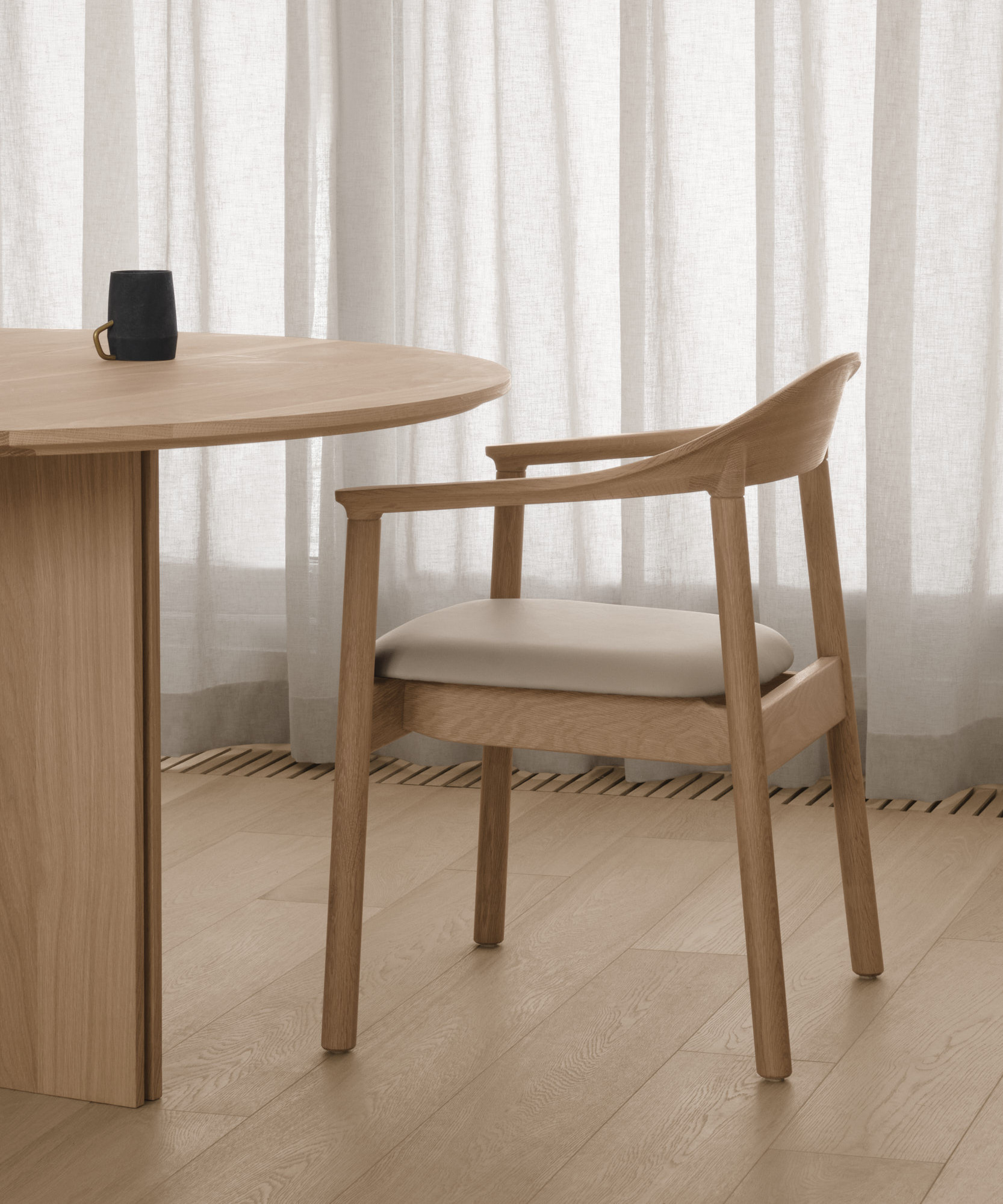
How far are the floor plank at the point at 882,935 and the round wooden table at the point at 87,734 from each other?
0.65 meters

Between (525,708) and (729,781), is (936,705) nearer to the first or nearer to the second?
(729,781)

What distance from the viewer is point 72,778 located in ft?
5.57

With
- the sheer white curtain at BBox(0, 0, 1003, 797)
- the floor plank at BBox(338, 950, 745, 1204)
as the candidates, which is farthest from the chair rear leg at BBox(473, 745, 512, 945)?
the sheer white curtain at BBox(0, 0, 1003, 797)

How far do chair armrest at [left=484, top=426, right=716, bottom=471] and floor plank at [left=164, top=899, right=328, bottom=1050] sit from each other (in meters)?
0.70

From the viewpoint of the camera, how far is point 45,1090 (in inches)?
69.0

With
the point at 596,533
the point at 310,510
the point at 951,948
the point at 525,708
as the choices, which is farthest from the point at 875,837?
the point at 310,510

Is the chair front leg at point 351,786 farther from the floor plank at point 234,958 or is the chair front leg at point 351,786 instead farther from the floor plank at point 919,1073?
the floor plank at point 919,1073

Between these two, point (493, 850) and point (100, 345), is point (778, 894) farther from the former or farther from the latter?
point (100, 345)

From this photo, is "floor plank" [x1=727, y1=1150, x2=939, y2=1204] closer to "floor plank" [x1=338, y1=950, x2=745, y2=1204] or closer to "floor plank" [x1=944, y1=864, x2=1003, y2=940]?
"floor plank" [x1=338, y1=950, x2=745, y2=1204]

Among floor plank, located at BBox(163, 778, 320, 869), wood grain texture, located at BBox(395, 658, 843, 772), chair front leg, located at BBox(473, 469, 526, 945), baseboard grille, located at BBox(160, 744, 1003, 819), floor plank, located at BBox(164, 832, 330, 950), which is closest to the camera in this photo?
wood grain texture, located at BBox(395, 658, 843, 772)

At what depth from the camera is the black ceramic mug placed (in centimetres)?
181

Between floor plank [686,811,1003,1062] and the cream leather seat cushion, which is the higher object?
the cream leather seat cushion

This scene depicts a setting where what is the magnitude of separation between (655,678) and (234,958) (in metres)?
0.76

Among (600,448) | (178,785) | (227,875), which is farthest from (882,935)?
(178,785)
